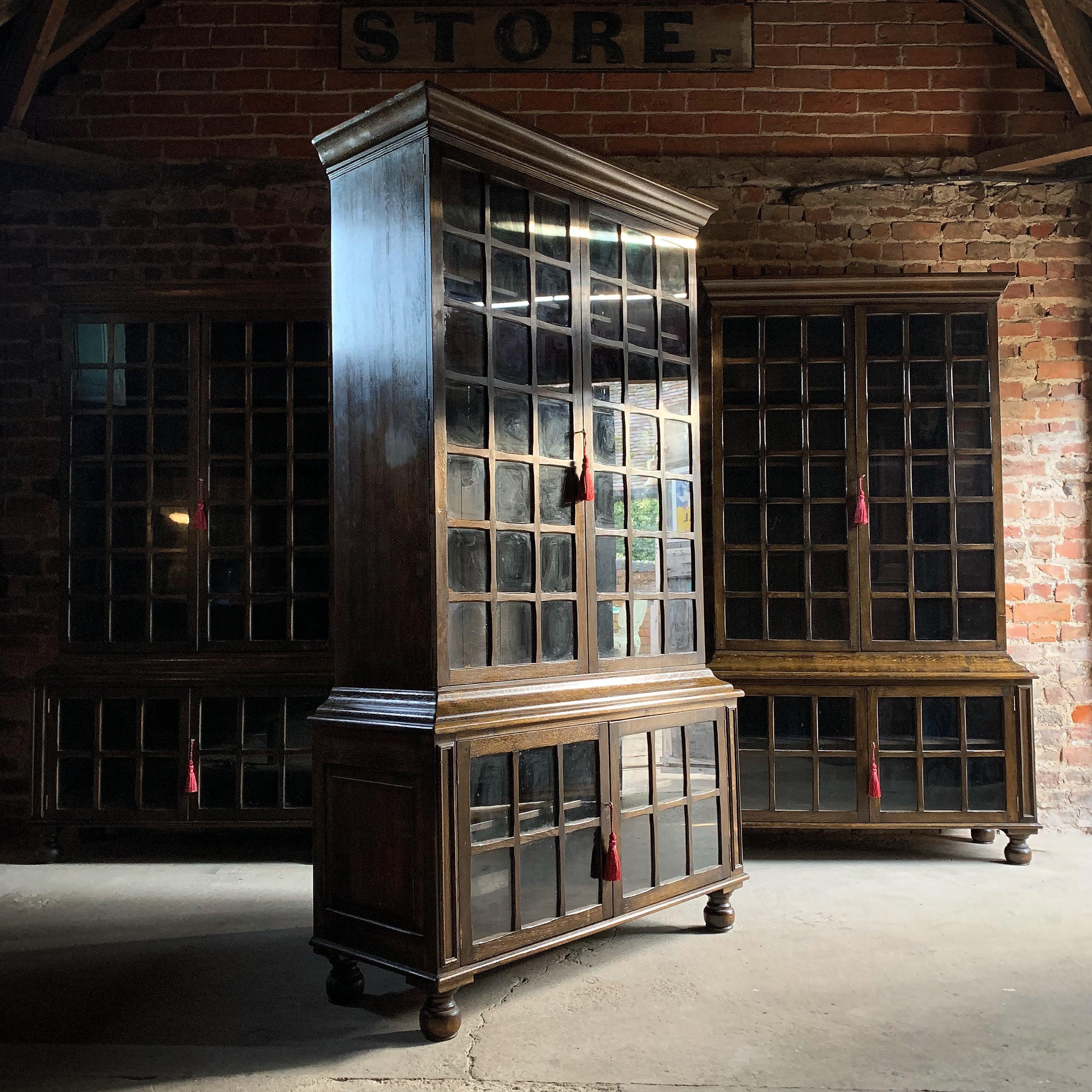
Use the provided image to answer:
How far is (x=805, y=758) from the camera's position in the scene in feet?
14.4

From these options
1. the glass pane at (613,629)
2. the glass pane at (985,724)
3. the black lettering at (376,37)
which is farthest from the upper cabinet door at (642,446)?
the black lettering at (376,37)

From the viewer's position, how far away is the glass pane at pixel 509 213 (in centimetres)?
299

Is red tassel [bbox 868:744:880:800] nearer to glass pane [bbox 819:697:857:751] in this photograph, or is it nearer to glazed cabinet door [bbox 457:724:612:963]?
glass pane [bbox 819:697:857:751]

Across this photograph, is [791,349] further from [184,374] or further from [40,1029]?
[40,1029]

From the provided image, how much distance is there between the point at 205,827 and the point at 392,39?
12.1 feet

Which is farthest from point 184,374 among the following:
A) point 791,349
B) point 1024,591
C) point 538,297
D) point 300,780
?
point 1024,591

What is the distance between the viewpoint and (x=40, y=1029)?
2.64 meters

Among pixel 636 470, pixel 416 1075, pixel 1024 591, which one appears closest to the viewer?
pixel 416 1075

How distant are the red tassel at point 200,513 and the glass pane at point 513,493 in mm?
1997

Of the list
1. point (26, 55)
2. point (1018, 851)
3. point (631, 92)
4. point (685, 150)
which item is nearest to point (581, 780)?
point (1018, 851)

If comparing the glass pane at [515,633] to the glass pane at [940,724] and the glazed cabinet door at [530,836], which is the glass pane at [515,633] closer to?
the glazed cabinet door at [530,836]

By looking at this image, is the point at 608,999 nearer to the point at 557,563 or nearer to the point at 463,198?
the point at 557,563

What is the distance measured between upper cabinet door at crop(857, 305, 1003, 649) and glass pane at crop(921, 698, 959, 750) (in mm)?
247

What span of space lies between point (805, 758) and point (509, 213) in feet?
8.48
